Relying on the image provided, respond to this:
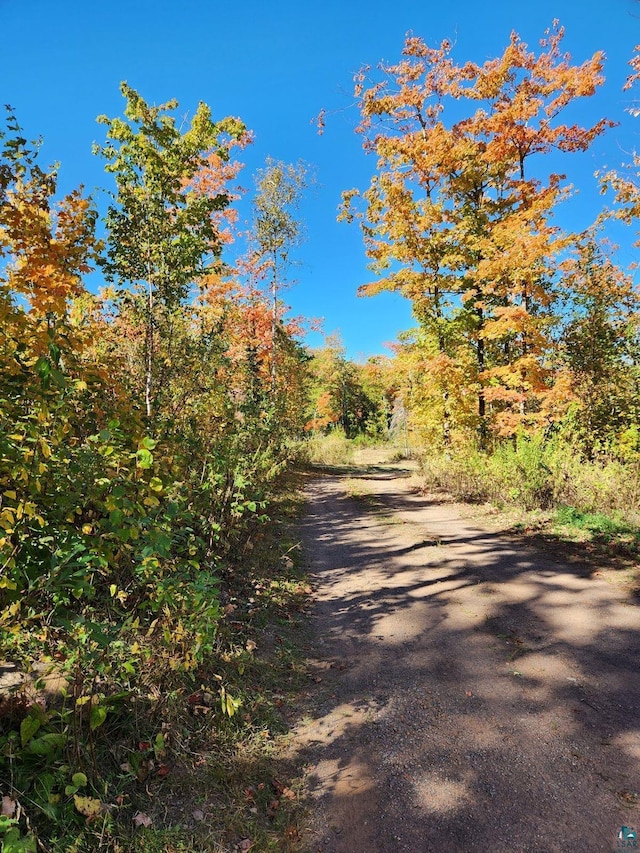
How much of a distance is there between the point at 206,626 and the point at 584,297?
13.1 m

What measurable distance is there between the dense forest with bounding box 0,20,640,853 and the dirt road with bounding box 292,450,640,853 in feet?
3.17

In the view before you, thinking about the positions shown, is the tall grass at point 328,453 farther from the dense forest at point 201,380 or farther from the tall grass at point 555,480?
the tall grass at point 555,480

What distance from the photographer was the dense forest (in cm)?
196

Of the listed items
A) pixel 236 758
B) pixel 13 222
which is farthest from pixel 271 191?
pixel 236 758

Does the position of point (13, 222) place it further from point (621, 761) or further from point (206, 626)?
point (621, 761)

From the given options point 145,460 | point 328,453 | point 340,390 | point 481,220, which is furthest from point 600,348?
point 340,390

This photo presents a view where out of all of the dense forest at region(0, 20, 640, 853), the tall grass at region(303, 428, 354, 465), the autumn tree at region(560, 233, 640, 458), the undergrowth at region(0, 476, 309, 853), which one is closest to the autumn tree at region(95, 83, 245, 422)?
the dense forest at region(0, 20, 640, 853)

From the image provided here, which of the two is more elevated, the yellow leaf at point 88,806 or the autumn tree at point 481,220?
the autumn tree at point 481,220

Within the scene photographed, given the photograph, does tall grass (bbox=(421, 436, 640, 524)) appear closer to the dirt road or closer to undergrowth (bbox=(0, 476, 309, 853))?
the dirt road

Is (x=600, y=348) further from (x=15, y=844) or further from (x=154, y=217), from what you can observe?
(x=15, y=844)

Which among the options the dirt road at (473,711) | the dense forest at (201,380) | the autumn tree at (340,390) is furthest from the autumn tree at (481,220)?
the autumn tree at (340,390)

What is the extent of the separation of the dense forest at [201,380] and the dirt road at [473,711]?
3.17ft

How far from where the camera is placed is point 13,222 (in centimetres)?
371

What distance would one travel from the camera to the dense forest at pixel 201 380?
196cm
